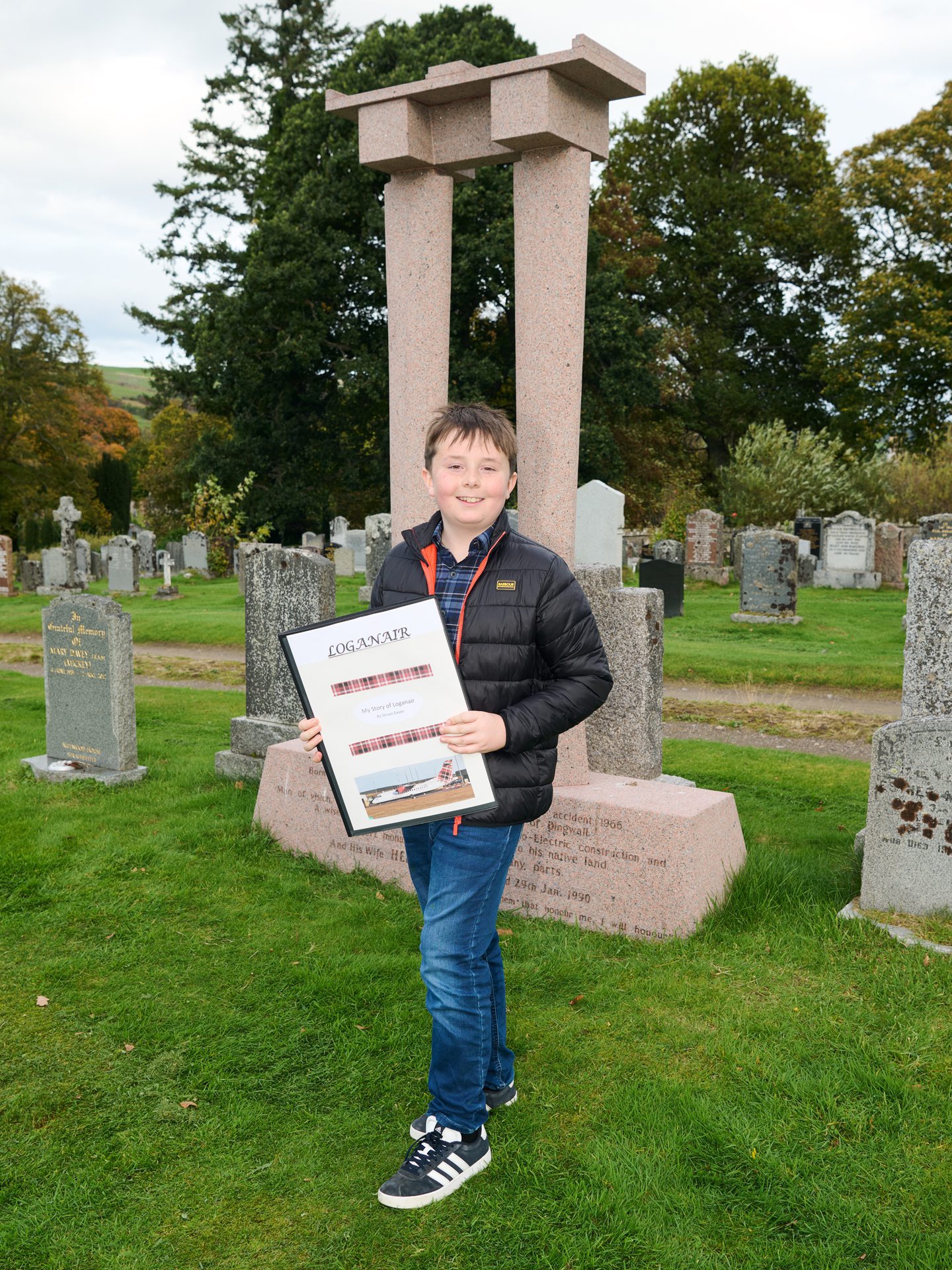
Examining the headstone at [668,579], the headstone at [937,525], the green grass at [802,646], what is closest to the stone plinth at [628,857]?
the green grass at [802,646]

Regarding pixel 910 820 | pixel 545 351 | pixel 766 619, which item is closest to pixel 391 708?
pixel 545 351

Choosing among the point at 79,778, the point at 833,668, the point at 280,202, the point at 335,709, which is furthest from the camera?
the point at 280,202

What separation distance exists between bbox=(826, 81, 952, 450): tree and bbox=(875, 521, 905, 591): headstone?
1066cm

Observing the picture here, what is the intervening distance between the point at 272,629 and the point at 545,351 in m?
3.50

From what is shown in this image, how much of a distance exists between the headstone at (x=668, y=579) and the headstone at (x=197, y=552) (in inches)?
547

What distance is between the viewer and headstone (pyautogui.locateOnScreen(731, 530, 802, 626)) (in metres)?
15.3

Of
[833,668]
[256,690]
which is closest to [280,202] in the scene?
[833,668]

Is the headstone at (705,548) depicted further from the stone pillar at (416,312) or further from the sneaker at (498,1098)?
the sneaker at (498,1098)

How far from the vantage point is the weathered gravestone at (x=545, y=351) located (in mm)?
4176

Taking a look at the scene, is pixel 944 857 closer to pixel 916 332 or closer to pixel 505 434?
pixel 505 434

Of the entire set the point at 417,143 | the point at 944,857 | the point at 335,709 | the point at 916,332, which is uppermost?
the point at 916,332

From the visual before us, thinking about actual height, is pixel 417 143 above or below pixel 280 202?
below

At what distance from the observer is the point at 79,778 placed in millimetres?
6715

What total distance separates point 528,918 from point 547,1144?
5.19ft
